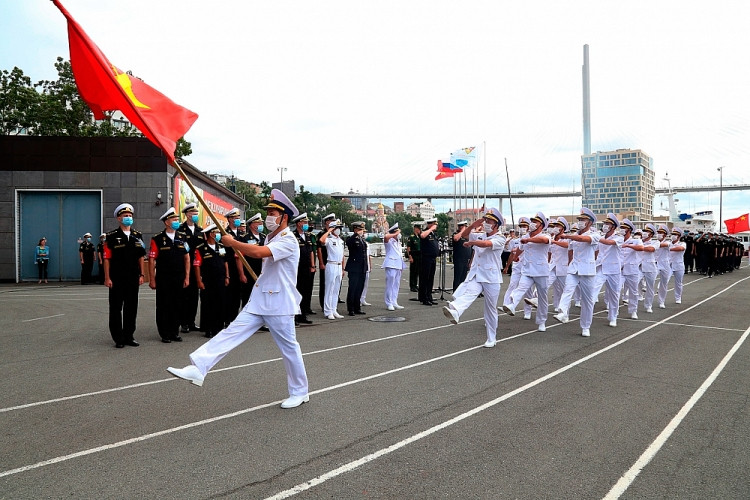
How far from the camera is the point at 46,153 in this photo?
77.0ft

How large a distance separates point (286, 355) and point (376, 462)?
1.77 meters

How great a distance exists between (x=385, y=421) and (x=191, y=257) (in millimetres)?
6259

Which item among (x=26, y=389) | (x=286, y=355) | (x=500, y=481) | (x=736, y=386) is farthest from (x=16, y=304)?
(x=736, y=386)

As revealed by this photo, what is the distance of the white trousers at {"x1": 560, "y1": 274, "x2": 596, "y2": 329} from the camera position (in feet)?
32.4

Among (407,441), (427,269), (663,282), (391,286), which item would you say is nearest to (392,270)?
(391,286)

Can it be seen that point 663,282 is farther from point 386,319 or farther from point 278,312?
point 278,312

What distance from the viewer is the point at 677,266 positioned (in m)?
16.6

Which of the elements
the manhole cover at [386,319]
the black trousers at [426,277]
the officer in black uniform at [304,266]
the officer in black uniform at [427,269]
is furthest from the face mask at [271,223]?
the black trousers at [426,277]

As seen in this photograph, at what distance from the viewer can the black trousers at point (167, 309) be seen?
357 inches

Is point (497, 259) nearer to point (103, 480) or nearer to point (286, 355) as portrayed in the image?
point (286, 355)

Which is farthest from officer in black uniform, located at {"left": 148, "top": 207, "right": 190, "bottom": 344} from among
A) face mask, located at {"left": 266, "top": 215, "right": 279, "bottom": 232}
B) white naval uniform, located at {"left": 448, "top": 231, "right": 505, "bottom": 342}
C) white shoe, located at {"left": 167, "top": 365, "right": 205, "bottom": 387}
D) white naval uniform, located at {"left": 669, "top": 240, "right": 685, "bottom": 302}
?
white naval uniform, located at {"left": 669, "top": 240, "right": 685, "bottom": 302}

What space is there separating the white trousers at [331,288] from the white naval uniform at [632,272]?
6617mm

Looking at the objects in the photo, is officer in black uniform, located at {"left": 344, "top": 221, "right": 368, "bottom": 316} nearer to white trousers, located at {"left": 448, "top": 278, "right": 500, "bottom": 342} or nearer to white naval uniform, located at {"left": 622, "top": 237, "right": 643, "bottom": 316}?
white trousers, located at {"left": 448, "top": 278, "right": 500, "bottom": 342}

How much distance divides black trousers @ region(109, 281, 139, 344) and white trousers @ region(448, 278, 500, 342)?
5027 mm
